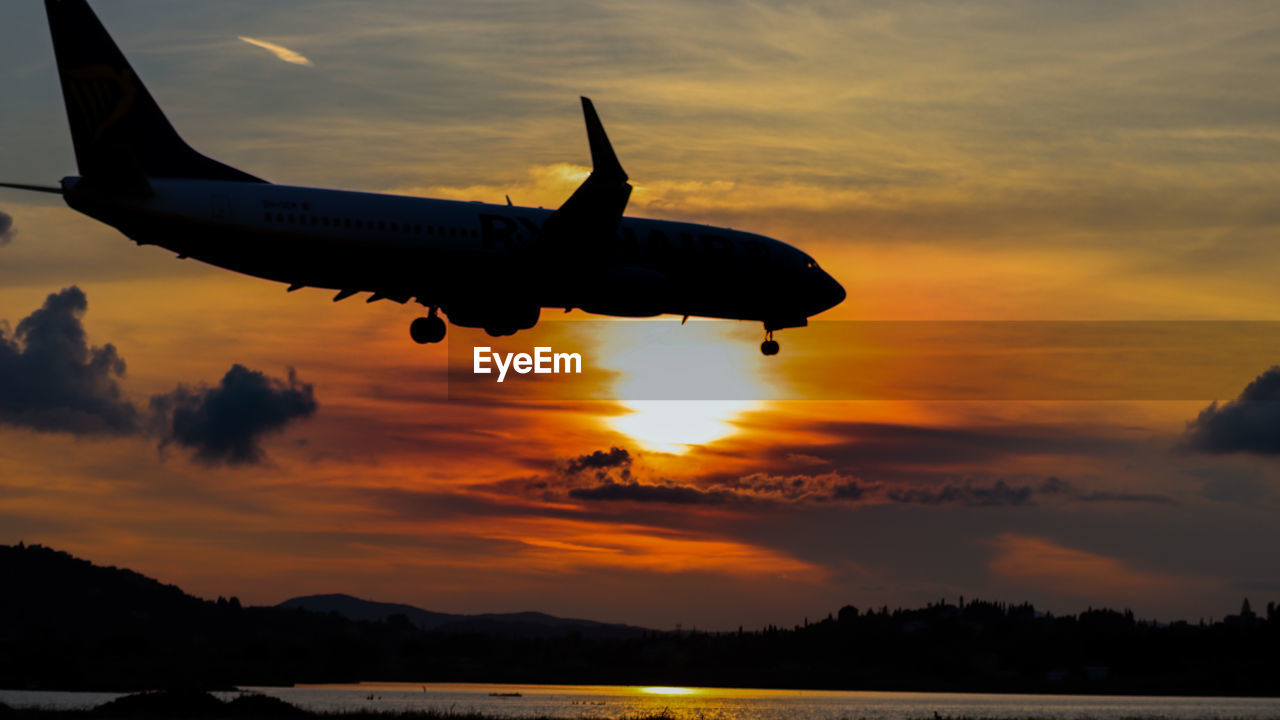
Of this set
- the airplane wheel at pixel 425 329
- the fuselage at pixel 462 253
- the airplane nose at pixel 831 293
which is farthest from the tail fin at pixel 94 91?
the airplane nose at pixel 831 293

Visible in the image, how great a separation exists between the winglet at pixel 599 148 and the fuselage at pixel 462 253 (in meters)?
2.93

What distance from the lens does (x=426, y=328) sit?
5028cm

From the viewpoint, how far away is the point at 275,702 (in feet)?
280

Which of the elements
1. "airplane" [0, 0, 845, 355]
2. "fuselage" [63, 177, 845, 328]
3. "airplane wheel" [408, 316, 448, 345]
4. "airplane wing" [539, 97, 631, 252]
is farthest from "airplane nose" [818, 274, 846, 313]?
"airplane wheel" [408, 316, 448, 345]

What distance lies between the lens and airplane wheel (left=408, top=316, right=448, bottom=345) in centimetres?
5025

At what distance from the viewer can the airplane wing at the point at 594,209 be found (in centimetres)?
4394

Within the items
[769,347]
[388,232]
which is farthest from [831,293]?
[388,232]

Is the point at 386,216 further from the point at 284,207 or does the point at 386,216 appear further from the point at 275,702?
the point at 275,702

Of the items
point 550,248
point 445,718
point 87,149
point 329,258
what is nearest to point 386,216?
point 329,258

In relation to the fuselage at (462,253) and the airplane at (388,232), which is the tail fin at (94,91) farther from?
the fuselage at (462,253)

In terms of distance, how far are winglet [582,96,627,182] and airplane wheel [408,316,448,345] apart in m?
9.77

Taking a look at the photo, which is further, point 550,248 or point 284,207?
point 550,248

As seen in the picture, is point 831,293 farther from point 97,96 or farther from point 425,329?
point 97,96

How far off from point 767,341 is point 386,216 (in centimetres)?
1764
